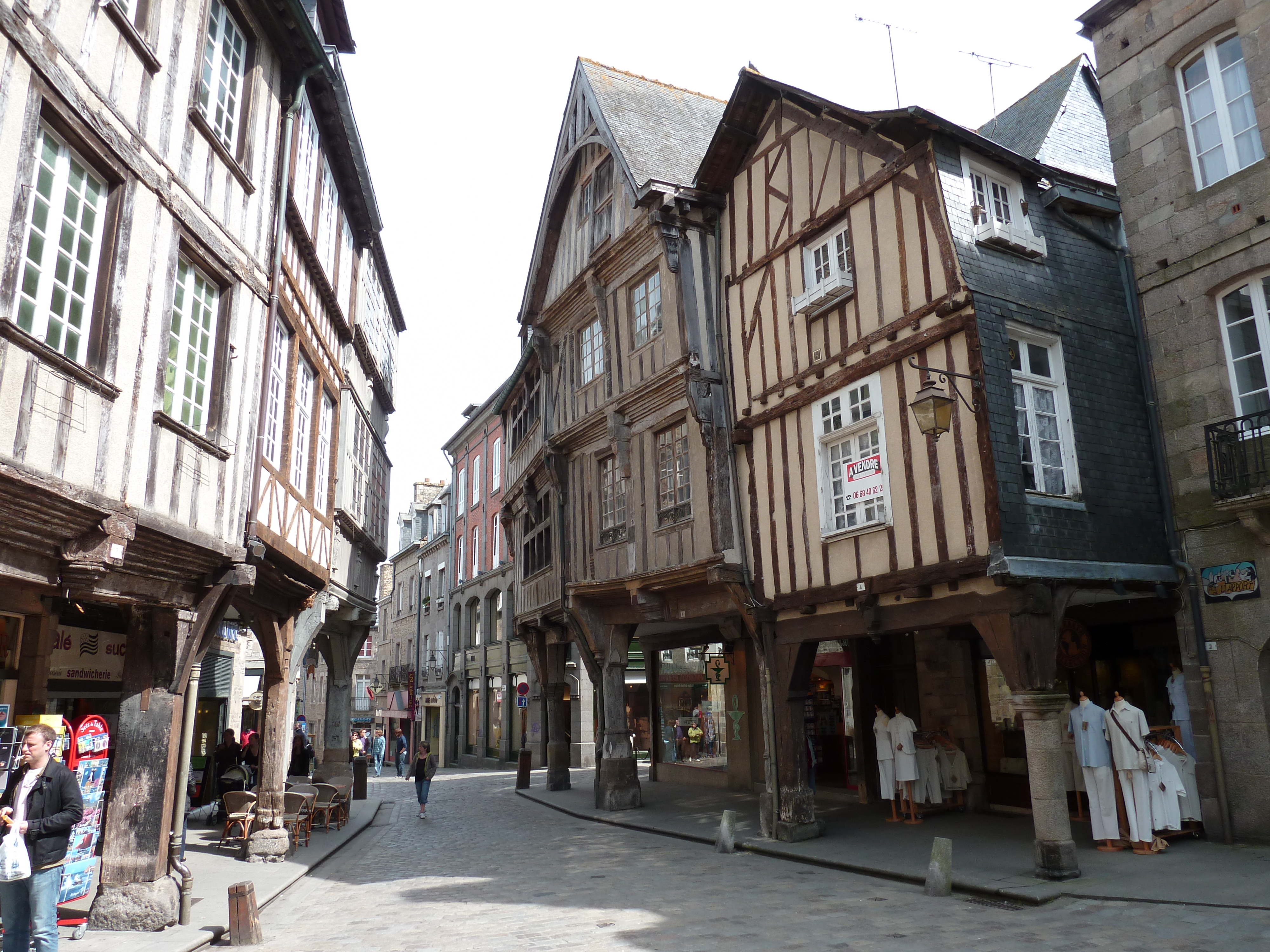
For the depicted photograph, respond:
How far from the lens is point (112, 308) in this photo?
22.0 feet

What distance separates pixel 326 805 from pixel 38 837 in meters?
9.07

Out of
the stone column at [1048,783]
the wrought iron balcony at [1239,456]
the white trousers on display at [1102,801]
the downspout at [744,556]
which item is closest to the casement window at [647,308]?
the downspout at [744,556]

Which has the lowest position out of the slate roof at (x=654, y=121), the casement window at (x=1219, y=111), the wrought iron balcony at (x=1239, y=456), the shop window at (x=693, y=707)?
the shop window at (x=693, y=707)

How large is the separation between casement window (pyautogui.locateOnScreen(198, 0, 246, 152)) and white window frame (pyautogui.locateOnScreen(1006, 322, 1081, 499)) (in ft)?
25.4

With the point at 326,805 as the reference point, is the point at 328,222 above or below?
above

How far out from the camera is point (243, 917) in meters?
7.22

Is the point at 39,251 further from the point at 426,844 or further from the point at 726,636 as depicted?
the point at 726,636

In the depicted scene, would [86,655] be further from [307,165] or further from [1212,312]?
[1212,312]

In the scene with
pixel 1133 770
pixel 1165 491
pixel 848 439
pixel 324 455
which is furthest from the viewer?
pixel 324 455

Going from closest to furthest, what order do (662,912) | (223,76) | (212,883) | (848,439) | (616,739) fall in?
(662,912) → (223,76) → (212,883) → (848,439) → (616,739)

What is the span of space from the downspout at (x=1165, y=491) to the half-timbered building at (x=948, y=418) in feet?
0.33

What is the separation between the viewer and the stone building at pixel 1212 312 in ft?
29.7

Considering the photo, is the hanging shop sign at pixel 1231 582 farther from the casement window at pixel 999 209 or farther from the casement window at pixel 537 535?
the casement window at pixel 537 535

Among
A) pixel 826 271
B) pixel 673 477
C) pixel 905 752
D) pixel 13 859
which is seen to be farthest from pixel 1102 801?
pixel 13 859
